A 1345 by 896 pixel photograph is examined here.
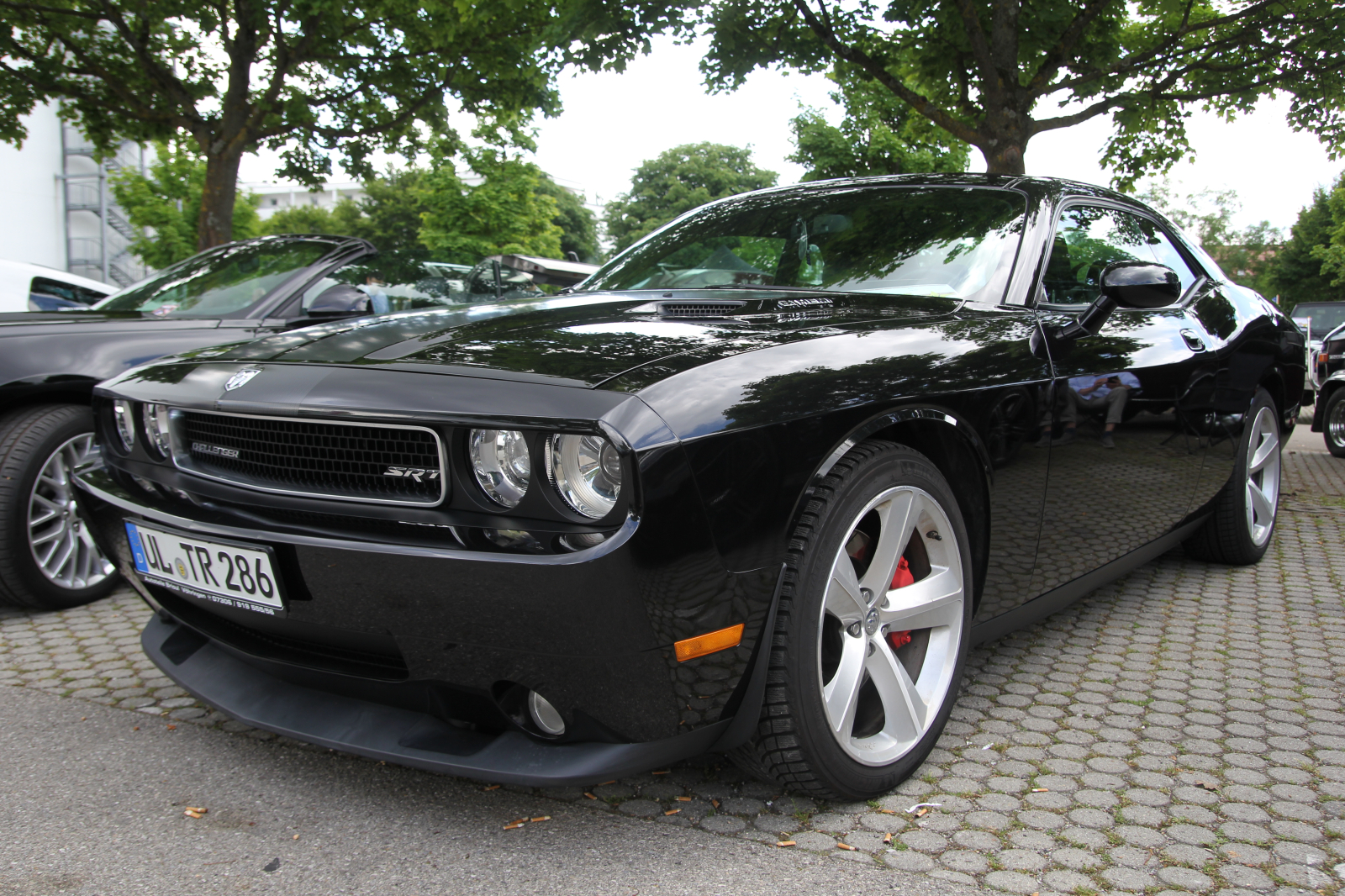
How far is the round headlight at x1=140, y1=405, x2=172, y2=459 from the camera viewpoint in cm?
236

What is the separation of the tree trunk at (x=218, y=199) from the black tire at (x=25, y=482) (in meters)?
8.44

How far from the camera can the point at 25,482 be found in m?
3.59

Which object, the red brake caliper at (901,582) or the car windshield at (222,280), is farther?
the car windshield at (222,280)

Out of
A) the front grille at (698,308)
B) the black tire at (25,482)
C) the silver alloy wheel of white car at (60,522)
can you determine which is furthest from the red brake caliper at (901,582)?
the black tire at (25,482)

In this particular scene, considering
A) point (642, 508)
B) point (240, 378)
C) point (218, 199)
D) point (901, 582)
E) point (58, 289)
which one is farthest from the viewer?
point (218, 199)

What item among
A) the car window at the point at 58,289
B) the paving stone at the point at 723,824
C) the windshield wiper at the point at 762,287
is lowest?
the paving stone at the point at 723,824

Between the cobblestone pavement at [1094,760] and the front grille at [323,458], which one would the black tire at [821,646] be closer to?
the cobblestone pavement at [1094,760]

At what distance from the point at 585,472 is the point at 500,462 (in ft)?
0.54

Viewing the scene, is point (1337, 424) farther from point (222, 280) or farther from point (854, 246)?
point (222, 280)

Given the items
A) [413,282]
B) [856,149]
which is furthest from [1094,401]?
[856,149]

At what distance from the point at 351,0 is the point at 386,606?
11.2 m

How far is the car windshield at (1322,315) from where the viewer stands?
20.4 m

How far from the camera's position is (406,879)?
6.20 ft

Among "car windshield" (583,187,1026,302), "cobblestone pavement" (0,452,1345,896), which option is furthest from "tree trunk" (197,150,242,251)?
"car windshield" (583,187,1026,302)
